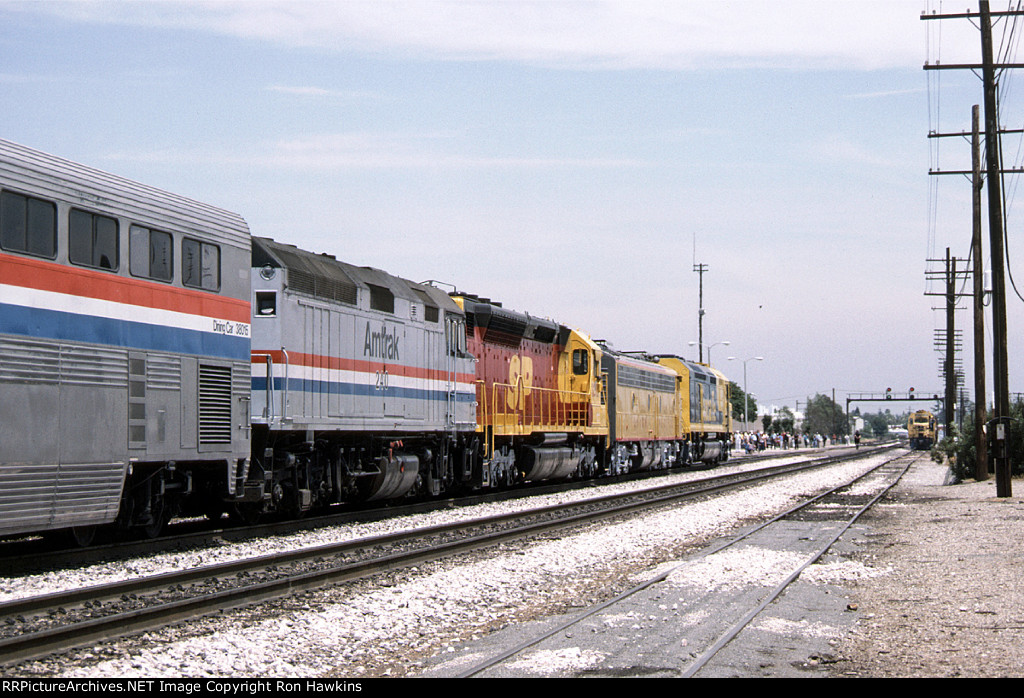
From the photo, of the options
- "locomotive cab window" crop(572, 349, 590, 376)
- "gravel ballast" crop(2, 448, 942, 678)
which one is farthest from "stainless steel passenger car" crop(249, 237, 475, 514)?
"locomotive cab window" crop(572, 349, 590, 376)

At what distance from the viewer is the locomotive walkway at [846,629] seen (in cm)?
838

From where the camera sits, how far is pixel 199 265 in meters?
14.9

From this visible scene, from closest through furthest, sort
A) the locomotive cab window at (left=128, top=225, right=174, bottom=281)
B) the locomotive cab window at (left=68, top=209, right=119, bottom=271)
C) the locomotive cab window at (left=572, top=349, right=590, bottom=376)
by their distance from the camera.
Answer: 1. the locomotive cab window at (left=68, top=209, right=119, bottom=271)
2. the locomotive cab window at (left=128, top=225, right=174, bottom=281)
3. the locomotive cab window at (left=572, top=349, right=590, bottom=376)

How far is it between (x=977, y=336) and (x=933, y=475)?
10665 mm

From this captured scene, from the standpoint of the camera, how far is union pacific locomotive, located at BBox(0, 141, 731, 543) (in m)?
11.9

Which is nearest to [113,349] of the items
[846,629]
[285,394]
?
[285,394]

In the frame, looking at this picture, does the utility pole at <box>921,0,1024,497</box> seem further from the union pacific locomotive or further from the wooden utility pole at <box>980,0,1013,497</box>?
the union pacific locomotive

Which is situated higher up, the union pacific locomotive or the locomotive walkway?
the union pacific locomotive

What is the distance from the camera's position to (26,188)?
11.9 m

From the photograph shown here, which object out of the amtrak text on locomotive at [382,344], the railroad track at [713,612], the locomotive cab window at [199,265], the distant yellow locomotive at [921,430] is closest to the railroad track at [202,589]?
the railroad track at [713,612]

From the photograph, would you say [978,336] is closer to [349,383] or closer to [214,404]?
[349,383]

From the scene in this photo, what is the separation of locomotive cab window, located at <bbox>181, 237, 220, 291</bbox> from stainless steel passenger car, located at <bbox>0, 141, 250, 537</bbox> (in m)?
0.02
